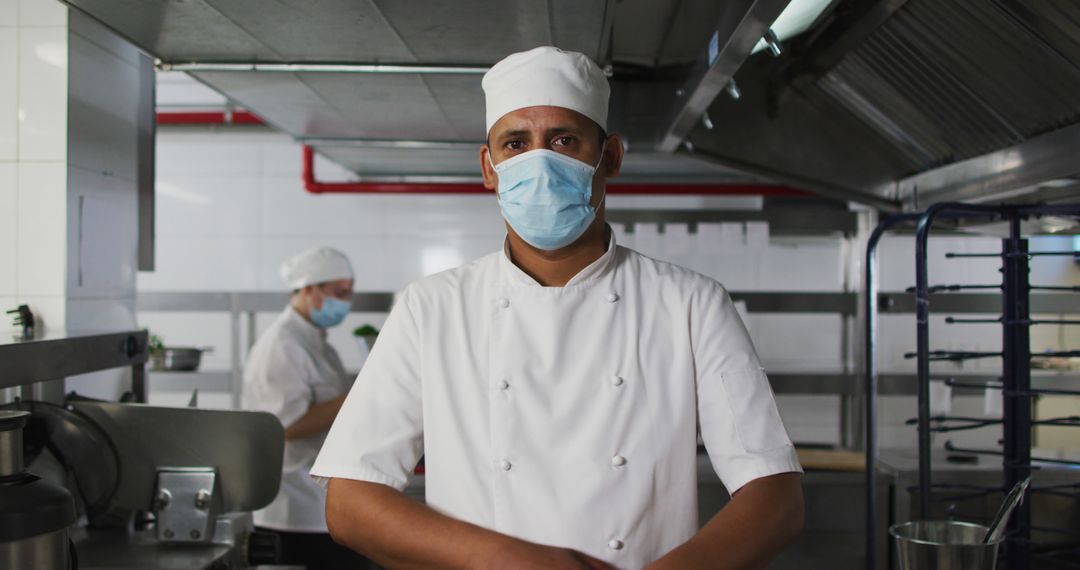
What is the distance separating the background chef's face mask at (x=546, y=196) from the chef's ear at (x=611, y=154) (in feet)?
0.18

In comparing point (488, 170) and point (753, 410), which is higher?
point (488, 170)

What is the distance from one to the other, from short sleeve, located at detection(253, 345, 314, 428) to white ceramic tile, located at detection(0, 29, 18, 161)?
3.96ft

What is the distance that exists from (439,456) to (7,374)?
851mm

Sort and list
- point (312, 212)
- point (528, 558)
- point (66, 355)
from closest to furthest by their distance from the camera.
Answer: point (528, 558) → point (66, 355) → point (312, 212)

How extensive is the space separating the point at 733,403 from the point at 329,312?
2446 mm

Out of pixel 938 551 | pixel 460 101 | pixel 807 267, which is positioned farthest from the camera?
pixel 807 267

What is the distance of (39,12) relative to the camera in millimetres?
2168

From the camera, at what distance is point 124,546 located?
6.40 ft

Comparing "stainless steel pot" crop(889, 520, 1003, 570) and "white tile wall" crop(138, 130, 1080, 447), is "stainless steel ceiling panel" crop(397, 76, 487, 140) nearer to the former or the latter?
"stainless steel pot" crop(889, 520, 1003, 570)

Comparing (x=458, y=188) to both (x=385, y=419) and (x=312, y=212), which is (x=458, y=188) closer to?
(x=312, y=212)

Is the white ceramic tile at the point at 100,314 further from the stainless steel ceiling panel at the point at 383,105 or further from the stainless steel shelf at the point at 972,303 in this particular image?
the stainless steel shelf at the point at 972,303

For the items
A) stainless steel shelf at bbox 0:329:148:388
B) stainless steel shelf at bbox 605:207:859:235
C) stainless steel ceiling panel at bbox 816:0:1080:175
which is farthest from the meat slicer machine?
stainless steel shelf at bbox 605:207:859:235

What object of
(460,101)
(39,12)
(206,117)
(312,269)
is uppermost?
(206,117)

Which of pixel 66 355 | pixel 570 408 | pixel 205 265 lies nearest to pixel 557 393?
pixel 570 408
